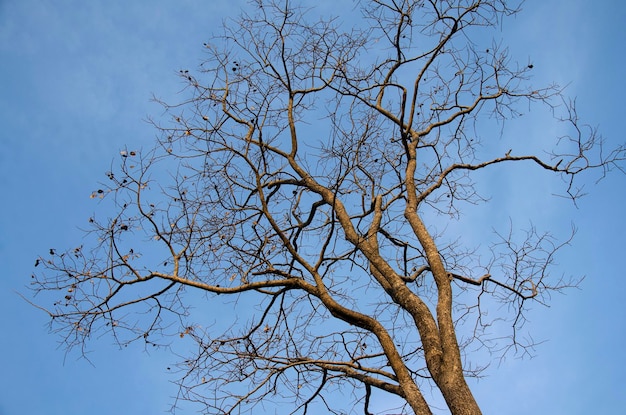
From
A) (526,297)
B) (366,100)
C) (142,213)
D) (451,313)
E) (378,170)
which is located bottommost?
(451,313)

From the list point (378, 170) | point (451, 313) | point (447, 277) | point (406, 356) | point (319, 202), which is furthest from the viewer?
point (378, 170)

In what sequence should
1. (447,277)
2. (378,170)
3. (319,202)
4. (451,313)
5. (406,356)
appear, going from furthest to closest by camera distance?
(378,170), (319,202), (406,356), (447,277), (451,313)

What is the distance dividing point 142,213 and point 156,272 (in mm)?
566

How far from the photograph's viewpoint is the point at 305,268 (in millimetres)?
4965

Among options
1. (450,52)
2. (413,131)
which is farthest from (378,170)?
(450,52)

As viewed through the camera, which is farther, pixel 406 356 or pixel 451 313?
pixel 406 356

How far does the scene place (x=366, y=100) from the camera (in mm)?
6051

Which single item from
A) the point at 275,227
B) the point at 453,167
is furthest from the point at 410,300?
the point at 453,167

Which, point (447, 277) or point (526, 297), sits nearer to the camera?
point (447, 277)

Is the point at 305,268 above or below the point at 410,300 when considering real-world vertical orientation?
above

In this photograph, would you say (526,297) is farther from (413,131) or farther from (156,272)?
(156,272)

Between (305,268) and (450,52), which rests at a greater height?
(450,52)

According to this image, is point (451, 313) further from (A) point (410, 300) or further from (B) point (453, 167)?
(B) point (453, 167)

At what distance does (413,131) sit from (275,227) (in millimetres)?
2064
